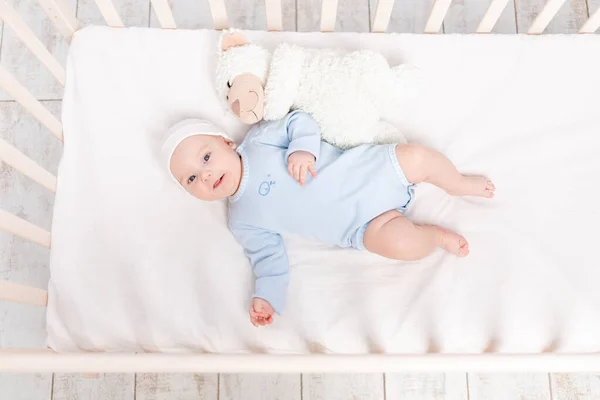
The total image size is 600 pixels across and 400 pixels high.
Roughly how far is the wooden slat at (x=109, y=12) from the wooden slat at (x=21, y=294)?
585 millimetres

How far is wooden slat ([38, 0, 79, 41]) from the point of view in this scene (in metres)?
1.12

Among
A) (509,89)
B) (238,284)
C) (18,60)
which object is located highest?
(18,60)

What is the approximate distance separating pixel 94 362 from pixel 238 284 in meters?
0.37

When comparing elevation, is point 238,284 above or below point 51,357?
above

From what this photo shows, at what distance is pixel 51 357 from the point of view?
2.57ft

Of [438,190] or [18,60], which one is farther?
[18,60]

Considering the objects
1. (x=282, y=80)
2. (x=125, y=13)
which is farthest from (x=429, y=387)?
(x=125, y=13)

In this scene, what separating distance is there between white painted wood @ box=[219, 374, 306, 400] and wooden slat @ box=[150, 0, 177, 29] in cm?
83

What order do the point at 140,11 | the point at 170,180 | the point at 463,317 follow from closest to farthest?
the point at 463,317, the point at 170,180, the point at 140,11

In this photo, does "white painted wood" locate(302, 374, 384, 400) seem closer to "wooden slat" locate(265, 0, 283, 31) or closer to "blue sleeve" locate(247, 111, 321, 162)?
"blue sleeve" locate(247, 111, 321, 162)

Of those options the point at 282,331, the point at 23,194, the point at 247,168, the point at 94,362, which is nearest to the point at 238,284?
the point at 282,331

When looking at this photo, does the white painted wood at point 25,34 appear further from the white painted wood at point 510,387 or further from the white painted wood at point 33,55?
the white painted wood at point 510,387

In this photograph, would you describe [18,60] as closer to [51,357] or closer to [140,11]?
[140,11]

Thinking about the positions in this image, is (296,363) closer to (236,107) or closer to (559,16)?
(236,107)
